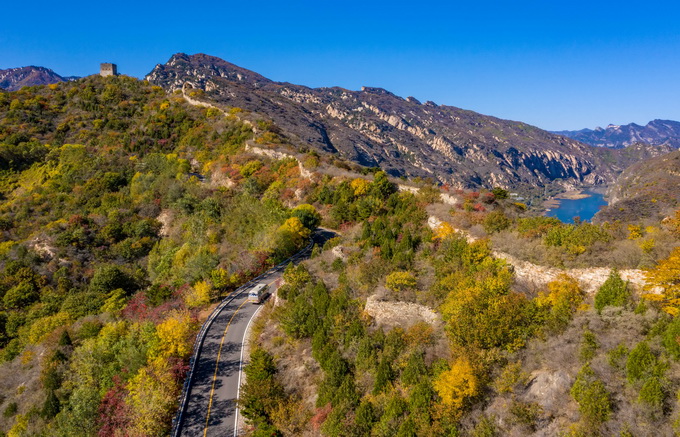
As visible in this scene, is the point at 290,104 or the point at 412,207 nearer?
the point at 412,207

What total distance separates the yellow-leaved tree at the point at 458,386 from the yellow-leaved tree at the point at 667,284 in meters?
8.39

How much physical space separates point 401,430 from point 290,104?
171 meters

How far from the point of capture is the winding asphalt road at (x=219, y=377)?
18141 mm

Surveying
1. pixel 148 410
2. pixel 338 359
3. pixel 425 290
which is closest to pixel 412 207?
pixel 425 290

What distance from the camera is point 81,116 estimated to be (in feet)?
241

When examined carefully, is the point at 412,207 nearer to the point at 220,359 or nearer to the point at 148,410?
the point at 220,359

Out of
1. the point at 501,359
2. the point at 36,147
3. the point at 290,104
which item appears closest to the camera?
the point at 501,359

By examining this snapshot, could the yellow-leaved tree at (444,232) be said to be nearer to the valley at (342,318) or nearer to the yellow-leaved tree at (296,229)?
the valley at (342,318)

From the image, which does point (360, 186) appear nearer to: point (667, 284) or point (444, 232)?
point (444, 232)

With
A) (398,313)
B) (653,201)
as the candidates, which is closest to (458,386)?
(398,313)

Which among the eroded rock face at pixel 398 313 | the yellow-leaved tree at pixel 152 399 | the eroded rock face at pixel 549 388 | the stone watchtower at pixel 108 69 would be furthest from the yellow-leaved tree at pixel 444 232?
the stone watchtower at pixel 108 69

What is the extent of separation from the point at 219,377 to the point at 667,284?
76.0ft

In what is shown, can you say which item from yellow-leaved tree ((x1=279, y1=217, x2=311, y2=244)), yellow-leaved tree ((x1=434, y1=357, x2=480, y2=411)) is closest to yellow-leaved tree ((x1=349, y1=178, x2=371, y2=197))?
yellow-leaved tree ((x1=279, y1=217, x2=311, y2=244))

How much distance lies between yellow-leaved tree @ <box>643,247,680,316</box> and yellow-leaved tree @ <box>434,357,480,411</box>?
8.39 metres
